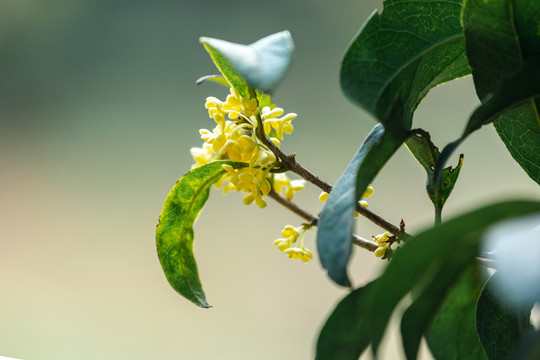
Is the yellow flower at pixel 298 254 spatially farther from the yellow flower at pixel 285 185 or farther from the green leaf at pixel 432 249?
the green leaf at pixel 432 249

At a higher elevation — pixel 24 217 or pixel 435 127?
pixel 24 217

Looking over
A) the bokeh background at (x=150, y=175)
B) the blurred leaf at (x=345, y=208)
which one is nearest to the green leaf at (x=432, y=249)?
the blurred leaf at (x=345, y=208)

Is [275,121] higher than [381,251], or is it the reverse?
[275,121]

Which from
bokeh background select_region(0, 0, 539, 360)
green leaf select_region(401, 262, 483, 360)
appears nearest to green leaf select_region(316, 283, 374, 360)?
green leaf select_region(401, 262, 483, 360)

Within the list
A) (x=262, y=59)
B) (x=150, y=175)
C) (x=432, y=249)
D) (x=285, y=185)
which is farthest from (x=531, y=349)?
(x=150, y=175)

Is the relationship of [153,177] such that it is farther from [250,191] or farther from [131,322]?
[250,191]

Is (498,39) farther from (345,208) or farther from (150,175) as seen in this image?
(150,175)

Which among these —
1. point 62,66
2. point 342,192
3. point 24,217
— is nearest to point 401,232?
point 342,192
